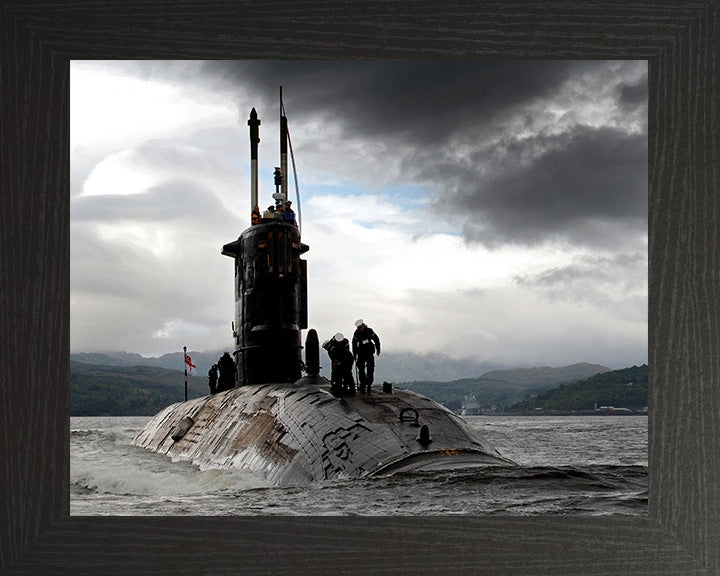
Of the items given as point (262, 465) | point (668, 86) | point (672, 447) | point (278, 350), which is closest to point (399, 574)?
point (672, 447)

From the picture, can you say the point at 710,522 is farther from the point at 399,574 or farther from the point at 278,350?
the point at 278,350

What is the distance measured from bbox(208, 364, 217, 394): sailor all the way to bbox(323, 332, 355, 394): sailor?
27.1 ft

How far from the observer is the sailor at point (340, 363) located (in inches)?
508

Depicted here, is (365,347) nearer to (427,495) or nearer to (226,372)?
(427,495)

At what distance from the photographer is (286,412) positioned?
13312 millimetres

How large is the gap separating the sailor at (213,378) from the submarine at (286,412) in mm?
764

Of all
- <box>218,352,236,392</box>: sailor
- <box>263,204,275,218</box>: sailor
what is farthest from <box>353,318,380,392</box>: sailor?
<box>218,352,236,392</box>: sailor

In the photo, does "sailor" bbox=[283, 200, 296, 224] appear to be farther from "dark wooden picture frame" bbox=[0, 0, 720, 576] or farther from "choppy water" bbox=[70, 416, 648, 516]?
"dark wooden picture frame" bbox=[0, 0, 720, 576]

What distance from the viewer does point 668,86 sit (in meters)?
5.35

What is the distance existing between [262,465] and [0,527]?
6.93 meters

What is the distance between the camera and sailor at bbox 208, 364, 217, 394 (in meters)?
20.9

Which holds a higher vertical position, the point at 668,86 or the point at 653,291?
the point at 668,86

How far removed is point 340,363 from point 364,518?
25.6 ft

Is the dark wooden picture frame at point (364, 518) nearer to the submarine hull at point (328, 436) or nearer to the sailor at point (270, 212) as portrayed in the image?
the submarine hull at point (328, 436)
